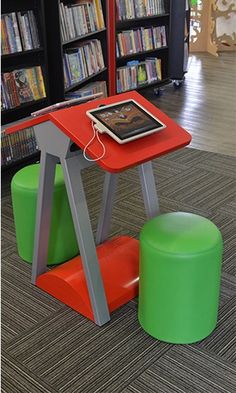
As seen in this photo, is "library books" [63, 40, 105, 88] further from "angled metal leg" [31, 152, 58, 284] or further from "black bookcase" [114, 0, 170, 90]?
"angled metal leg" [31, 152, 58, 284]

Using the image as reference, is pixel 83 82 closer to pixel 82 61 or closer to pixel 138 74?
pixel 82 61

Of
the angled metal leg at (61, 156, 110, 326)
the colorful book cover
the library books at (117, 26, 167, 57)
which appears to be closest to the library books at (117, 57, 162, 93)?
the library books at (117, 26, 167, 57)

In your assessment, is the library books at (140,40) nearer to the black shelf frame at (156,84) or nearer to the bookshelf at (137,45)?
the bookshelf at (137,45)

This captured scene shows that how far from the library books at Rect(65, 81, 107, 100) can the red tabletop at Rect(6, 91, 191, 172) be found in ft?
6.50

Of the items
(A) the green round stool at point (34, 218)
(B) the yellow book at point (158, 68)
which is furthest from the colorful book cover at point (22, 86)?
(B) the yellow book at point (158, 68)

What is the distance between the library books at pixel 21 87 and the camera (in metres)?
3.50

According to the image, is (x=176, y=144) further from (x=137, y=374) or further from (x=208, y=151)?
(x=208, y=151)

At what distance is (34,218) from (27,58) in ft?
5.73

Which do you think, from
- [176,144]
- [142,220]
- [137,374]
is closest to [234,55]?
[142,220]

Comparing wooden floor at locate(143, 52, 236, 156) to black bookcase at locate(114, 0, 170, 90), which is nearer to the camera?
wooden floor at locate(143, 52, 236, 156)

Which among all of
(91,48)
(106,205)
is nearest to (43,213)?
(106,205)

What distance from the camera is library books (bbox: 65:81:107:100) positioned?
13.5 feet

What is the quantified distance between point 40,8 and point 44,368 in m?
2.59

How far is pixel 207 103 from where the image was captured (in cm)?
554
